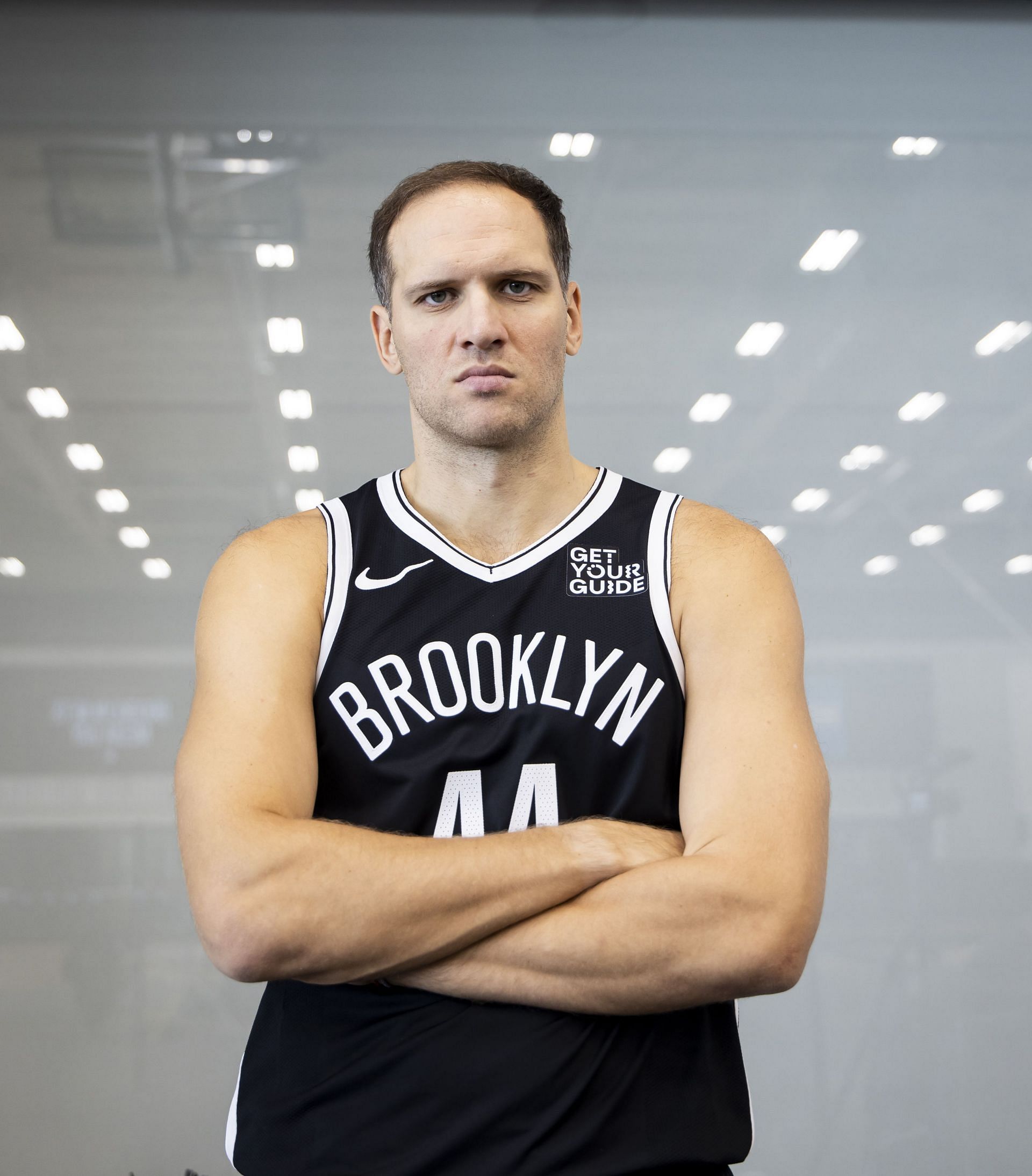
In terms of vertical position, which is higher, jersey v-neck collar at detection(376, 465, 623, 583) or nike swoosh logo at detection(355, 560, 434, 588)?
jersey v-neck collar at detection(376, 465, 623, 583)

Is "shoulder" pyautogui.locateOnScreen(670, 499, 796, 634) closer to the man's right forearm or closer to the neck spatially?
the neck

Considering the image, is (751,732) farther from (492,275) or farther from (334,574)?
(492,275)

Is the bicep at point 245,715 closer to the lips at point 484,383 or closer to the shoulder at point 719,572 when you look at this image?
the lips at point 484,383

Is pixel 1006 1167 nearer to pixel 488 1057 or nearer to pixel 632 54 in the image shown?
pixel 488 1057

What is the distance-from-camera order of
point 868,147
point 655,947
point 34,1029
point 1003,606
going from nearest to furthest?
point 655,947 < point 34,1029 < point 1003,606 < point 868,147

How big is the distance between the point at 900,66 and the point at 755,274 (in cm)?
89

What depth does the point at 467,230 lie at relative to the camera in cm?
147

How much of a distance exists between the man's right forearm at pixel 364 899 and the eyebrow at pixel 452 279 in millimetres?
733

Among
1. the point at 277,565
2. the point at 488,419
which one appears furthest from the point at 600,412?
the point at 277,565

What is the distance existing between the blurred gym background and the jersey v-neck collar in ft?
4.80

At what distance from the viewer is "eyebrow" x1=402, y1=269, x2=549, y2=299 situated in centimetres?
145

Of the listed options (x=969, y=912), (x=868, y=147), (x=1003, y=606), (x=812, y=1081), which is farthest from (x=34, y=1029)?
(x=868, y=147)

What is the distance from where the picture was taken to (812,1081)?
2.78 meters

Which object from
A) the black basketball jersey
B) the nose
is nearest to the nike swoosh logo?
the black basketball jersey
